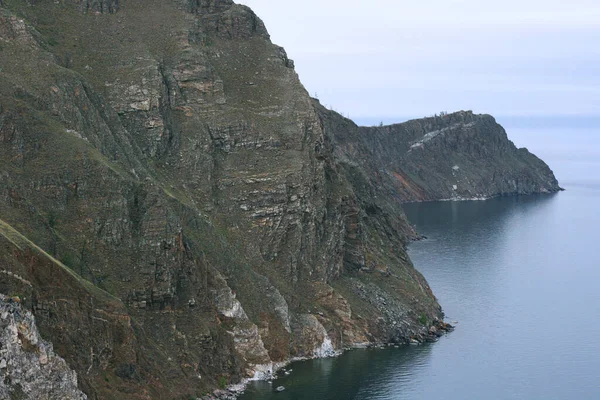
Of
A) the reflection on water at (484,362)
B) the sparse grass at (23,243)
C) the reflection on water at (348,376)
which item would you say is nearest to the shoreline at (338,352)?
the reflection on water at (348,376)

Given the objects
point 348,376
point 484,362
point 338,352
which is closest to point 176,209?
point 338,352

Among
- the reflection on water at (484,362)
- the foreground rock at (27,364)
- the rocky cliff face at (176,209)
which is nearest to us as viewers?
the foreground rock at (27,364)

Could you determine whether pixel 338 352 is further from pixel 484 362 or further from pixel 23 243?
pixel 23 243

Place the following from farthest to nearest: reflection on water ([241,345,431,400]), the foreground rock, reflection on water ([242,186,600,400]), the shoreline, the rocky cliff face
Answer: reflection on water ([242,186,600,400])
reflection on water ([241,345,431,400])
the shoreline
the rocky cliff face
the foreground rock

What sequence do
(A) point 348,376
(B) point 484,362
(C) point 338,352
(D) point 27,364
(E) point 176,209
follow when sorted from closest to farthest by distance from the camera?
(D) point 27,364 → (A) point 348,376 → (E) point 176,209 → (C) point 338,352 → (B) point 484,362

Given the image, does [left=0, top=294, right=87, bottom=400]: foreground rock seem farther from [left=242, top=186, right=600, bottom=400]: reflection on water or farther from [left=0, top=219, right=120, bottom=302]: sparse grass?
[left=242, top=186, right=600, bottom=400]: reflection on water

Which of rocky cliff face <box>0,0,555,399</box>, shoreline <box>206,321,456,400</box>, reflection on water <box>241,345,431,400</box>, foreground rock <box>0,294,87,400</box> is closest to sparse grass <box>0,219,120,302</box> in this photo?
rocky cliff face <box>0,0,555,399</box>

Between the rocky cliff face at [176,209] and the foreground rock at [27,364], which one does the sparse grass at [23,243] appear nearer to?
the rocky cliff face at [176,209]

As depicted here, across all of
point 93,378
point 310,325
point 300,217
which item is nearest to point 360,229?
point 300,217

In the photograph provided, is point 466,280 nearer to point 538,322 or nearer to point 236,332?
point 538,322
